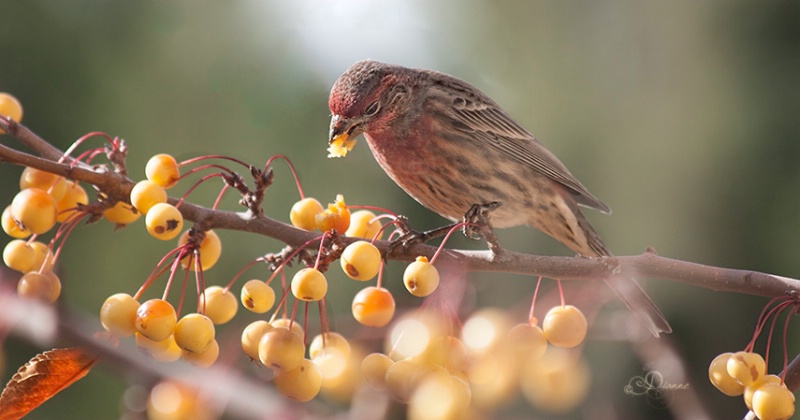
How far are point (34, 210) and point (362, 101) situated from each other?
1.15 meters

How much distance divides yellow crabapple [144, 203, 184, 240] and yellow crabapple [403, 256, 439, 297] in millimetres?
464

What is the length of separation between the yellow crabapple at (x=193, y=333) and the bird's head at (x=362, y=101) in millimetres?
944

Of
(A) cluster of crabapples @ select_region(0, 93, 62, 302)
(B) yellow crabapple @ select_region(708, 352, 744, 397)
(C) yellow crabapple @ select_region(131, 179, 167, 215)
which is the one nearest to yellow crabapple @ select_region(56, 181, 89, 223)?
(A) cluster of crabapples @ select_region(0, 93, 62, 302)

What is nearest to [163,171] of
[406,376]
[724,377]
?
[406,376]

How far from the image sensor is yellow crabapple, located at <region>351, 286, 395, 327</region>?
1692 millimetres

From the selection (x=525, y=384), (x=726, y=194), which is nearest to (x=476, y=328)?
(x=525, y=384)

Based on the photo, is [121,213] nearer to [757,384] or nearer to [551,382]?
[551,382]

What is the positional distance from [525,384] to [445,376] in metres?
0.34

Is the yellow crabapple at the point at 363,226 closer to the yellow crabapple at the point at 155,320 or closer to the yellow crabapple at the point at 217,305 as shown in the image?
the yellow crabapple at the point at 217,305

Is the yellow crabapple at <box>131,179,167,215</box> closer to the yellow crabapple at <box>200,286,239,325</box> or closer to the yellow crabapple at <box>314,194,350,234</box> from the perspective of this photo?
the yellow crabapple at <box>200,286,239,325</box>

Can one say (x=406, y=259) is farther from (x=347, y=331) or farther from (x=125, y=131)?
(x=125, y=131)

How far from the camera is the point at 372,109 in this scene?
268cm

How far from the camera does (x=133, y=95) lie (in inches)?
183

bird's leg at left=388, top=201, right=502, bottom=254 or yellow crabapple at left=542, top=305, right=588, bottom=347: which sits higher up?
bird's leg at left=388, top=201, right=502, bottom=254
